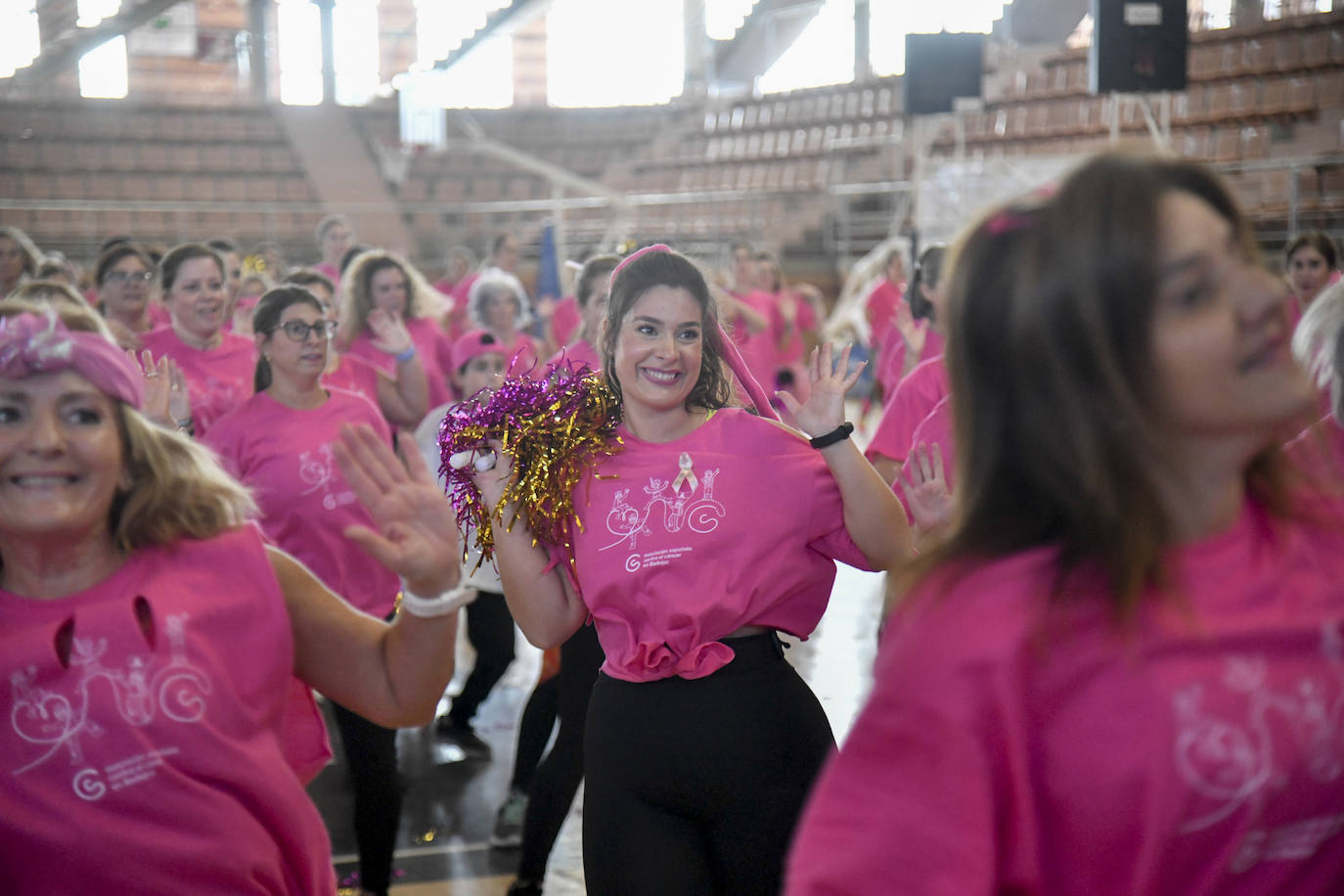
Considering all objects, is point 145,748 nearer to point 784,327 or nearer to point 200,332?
point 200,332

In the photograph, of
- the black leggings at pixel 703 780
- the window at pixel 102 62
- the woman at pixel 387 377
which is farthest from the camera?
the window at pixel 102 62

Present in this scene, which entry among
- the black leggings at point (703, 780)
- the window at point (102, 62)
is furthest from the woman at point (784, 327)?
the window at point (102, 62)

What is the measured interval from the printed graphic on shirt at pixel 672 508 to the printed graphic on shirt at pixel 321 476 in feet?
4.69

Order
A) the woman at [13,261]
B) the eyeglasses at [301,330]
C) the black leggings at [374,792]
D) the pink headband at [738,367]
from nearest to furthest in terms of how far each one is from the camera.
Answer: the pink headband at [738,367] < the black leggings at [374,792] < the eyeglasses at [301,330] < the woman at [13,261]

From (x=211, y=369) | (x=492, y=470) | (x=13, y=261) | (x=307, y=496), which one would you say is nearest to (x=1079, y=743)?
(x=492, y=470)

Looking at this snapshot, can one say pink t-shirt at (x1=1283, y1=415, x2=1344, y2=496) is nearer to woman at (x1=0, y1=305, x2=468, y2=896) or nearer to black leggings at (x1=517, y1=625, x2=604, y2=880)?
woman at (x1=0, y1=305, x2=468, y2=896)

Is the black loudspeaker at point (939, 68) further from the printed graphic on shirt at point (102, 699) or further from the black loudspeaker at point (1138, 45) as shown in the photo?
the printed graphic on shirt at point (102, 699)

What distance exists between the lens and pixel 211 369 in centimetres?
448

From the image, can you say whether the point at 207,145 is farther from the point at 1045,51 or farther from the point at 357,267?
the point at 357,267

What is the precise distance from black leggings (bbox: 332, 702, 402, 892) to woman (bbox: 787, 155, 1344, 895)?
227 cm

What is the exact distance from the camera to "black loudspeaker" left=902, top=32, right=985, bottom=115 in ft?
29.4

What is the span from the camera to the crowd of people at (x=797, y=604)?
1075 mm

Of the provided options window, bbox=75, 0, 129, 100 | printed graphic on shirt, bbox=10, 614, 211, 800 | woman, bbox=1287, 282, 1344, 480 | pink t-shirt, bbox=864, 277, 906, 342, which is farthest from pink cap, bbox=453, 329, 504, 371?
window, bbox=75, 0, 129, 100

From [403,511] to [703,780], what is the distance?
2.59ft
